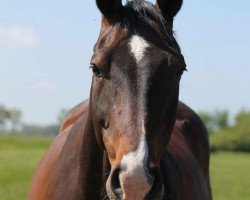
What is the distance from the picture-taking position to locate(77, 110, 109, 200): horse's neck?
160 inches

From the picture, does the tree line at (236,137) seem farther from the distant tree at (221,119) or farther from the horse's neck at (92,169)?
the horse's neck at (92,169)

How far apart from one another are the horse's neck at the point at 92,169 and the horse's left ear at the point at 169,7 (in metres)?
0.87

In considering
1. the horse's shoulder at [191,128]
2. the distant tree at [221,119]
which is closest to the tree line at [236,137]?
the distant tree at [221,119]

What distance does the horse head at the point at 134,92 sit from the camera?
10.6 ft

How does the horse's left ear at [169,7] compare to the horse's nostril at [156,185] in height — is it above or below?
above

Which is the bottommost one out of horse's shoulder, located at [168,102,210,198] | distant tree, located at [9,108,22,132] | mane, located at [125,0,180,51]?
distant tree, located at [9,108,22,132]

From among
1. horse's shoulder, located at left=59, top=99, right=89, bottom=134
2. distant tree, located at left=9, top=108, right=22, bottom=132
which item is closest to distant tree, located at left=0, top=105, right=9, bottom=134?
distant tree, located at left=9, top=108, right=22, bottom=132

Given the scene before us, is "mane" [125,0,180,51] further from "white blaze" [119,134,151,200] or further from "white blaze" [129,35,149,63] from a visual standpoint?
"white blaze" [119,134,151,200]

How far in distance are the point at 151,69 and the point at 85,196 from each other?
1.12m

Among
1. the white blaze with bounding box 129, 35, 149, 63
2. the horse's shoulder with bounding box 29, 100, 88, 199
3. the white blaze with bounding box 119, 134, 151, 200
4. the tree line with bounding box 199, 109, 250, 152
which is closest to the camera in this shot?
the white blaze with bounding box 119, 134, 151, 200

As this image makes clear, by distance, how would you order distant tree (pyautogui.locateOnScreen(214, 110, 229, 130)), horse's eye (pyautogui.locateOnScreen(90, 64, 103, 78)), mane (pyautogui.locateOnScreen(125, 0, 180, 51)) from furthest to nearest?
distant tree (pyautogui.locateOnScreen(214, 110, 229, 130)), mane (pyautogui.locateOnScreen(125, 0, 180, 51)), horse's eye (pyautogui.locateOnScreen(90, 64, 103, 78))

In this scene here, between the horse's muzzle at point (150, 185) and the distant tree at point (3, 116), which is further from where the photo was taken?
the distant tree at point (3, 116)

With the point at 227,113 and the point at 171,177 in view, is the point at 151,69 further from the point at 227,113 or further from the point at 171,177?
the point at 227,113

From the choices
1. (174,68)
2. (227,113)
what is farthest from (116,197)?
(227,113)
